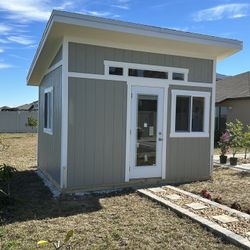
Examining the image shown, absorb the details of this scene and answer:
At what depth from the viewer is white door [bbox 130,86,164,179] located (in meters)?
7.57

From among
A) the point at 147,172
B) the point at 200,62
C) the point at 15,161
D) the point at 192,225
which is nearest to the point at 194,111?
the point at 200,62

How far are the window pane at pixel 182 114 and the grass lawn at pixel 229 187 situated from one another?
130cm

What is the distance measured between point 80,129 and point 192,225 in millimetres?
3029

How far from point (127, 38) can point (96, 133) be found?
200 cm

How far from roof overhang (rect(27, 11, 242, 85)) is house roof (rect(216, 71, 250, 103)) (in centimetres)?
1231

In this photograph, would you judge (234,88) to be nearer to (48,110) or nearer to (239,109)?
(239,109)

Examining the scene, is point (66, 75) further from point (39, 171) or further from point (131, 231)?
point (39, 171)

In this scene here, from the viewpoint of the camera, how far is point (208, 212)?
5.57m

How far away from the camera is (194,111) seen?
824 centimetres

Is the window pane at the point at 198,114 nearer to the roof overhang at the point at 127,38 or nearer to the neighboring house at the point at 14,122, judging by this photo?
the roof overhang at the point at 127,38

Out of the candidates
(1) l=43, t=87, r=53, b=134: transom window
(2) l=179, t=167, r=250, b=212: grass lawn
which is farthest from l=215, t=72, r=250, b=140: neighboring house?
(1) l=43, t=87, r=53, b=134: transom window

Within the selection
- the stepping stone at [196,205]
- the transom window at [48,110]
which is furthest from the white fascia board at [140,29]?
the stepping stone at [196,205]

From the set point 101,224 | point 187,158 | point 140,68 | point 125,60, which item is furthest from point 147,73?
point 101,224

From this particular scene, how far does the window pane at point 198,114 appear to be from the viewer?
824cm
